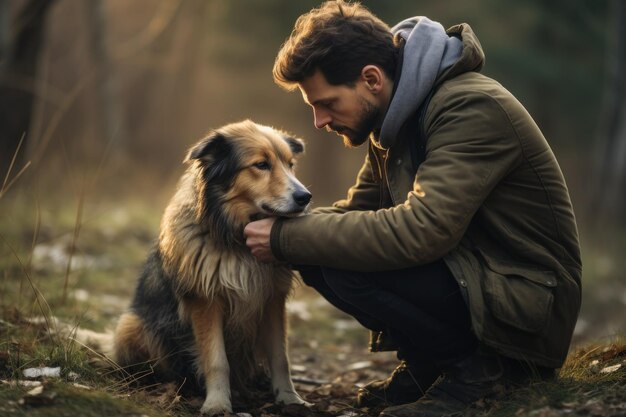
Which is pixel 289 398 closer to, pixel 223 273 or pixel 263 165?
pixel 223 273

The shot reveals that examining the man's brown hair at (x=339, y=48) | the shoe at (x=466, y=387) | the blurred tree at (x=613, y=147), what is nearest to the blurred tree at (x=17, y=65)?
the man's brown hair at (x=339, y=48)

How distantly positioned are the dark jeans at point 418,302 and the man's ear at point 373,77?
2.92 ft

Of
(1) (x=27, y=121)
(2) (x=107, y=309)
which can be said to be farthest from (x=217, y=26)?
(2) (x=107, y=309)

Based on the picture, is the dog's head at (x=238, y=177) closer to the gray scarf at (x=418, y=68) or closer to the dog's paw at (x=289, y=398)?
the gray scarf at (x=418, y=68)

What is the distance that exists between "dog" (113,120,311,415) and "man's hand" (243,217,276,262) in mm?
132

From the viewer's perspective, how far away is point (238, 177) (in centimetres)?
369

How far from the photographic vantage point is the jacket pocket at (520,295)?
3.04 m

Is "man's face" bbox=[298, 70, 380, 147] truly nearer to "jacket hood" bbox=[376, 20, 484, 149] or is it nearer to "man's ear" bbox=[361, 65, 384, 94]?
"man's ear" bbox=[361, 65, 384, 94]

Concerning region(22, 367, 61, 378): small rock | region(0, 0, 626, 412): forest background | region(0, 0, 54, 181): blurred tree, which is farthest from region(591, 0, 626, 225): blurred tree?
region(22, 367, 61, 378): small rock

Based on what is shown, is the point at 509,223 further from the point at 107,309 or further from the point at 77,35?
the point at 77,35

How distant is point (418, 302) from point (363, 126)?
92cm

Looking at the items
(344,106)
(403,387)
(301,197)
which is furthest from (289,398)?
(344,106)

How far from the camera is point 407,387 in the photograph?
11.9 feet

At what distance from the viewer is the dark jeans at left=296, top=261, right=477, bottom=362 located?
3.18 meters
